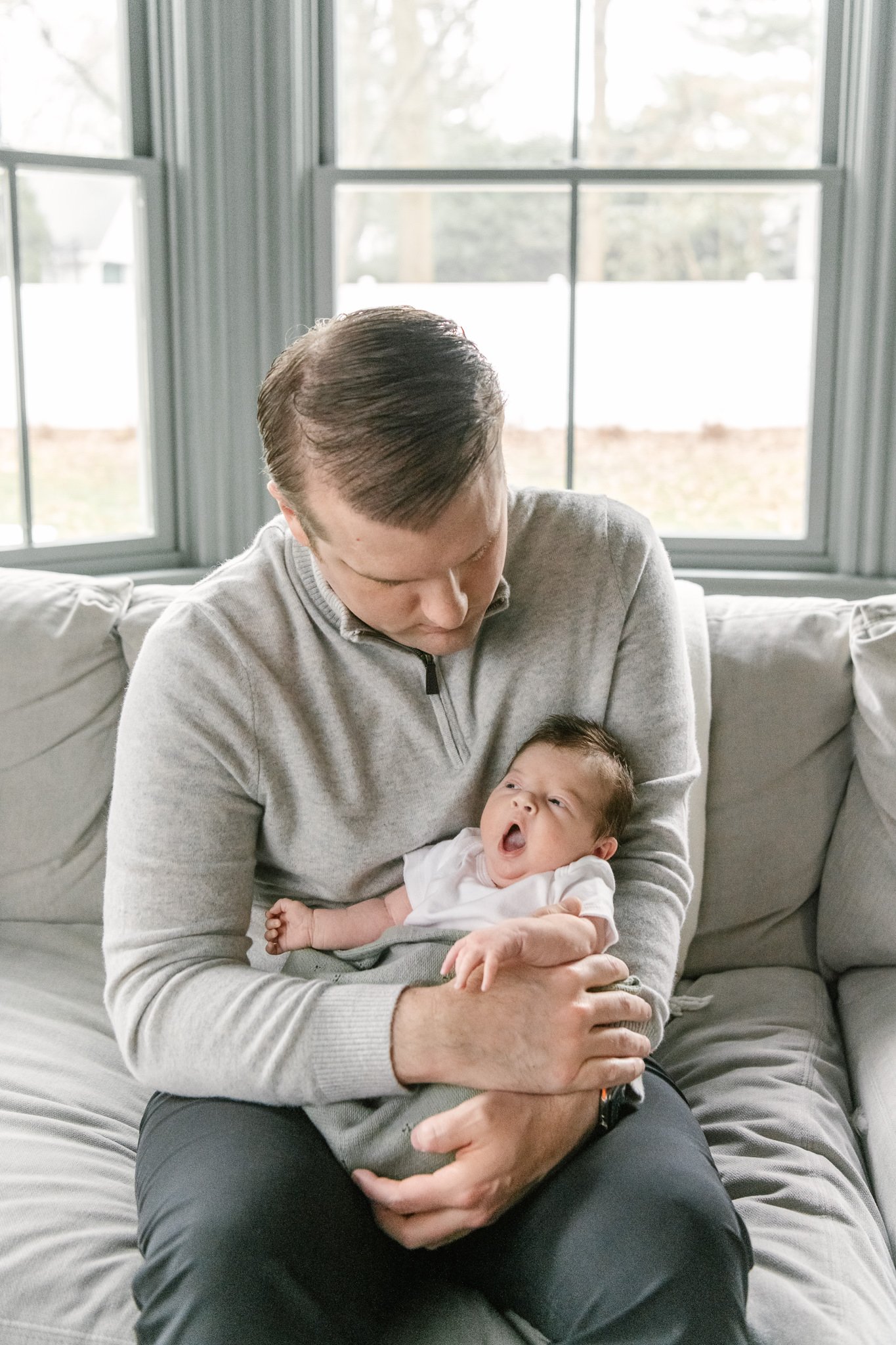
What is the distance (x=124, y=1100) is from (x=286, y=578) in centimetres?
70


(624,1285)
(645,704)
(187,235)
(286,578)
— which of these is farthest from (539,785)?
(187,235)

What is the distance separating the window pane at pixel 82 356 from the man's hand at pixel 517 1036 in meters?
1.64

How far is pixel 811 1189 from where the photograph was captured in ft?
4.50

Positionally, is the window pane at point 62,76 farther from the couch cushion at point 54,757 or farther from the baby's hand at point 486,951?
the baby's hand at point 486,951

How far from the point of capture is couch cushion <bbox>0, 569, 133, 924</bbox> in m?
1.91

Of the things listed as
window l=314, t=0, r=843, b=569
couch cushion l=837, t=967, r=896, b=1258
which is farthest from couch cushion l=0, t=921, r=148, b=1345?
window l=314, t=0, r=843, b=569

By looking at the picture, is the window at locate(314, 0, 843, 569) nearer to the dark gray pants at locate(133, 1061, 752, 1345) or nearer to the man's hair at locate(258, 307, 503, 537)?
the man's hair at locate(258, 307, 503, 537)

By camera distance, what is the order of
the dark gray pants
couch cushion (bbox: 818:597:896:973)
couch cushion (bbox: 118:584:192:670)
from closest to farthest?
the dark gray pants, couch cushion (bbox: 818:597:896:973), couch cushion (bbox: 118:584:192:670)

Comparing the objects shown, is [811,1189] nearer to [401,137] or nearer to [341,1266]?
[341,1266]

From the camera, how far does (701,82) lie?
2.45m

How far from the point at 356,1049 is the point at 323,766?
329 mm

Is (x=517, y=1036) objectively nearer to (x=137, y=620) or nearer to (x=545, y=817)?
(x=545, y=817)

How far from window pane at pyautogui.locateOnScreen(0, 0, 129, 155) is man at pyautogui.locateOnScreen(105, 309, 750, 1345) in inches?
52.5

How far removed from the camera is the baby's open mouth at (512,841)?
138cm
